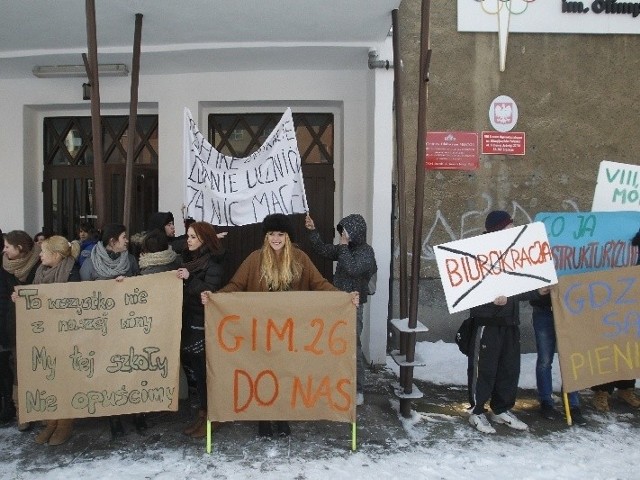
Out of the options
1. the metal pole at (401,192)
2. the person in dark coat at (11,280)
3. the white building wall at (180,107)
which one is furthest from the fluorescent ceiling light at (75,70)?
the metal pole at (401,192)

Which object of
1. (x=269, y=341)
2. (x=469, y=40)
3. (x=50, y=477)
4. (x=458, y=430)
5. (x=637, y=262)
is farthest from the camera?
(x=469, y=40)

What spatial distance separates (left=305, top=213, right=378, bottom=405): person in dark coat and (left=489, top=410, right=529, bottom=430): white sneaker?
114 centimetres

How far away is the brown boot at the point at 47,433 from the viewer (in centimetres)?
415

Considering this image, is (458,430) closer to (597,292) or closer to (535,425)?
(535,425)

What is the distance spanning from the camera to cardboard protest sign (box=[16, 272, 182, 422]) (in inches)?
157

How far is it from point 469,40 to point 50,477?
615 centimetres

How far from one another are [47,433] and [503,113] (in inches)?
228

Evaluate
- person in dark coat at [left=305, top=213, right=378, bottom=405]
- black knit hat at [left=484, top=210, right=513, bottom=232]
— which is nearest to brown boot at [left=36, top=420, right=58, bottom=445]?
person in dark coat at [left=305, top=213, right=378, bottom=405]

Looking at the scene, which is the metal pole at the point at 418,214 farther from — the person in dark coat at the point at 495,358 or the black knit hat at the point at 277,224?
the black knit hat at the point at 277,224

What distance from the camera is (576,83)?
6750 mm

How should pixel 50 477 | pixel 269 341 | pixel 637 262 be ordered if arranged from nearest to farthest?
pixel 50 477 → pixel 269 341 → pixel 637 262

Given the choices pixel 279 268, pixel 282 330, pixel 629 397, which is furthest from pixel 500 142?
pixel 282 330

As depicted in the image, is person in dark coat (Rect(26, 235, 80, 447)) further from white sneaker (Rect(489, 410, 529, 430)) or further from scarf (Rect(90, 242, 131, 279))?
white sneaker (Rect(489, 410, 529, 430))

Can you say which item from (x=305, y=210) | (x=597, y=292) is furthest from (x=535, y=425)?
(x=305, y=210)
